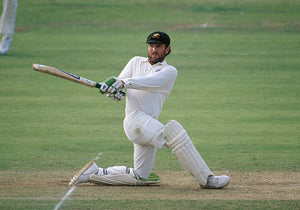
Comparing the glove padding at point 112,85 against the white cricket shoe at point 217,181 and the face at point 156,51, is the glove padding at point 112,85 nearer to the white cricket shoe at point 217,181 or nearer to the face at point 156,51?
the face at point 156,51

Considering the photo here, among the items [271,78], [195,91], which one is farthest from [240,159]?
[271,78]

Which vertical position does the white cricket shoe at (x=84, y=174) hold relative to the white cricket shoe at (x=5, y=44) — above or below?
below

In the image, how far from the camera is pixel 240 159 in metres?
8.64

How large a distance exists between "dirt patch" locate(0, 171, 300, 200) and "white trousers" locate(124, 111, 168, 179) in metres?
0.28

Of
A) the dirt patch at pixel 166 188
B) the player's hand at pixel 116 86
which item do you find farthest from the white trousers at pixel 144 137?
the player's hand at pixel 116 86

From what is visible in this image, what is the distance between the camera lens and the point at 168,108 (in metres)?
12.4

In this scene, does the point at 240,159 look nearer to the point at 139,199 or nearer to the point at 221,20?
the point at 139,199

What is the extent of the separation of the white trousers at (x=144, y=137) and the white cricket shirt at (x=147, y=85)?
0.40 ft

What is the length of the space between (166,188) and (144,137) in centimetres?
63

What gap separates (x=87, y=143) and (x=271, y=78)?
7059mm

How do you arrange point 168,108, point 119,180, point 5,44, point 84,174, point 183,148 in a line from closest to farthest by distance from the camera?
point 183,148 → point 84,174 → point 119,180 → point 168,108 → point 5,44

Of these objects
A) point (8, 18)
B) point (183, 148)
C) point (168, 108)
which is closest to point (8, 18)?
point (8, 18)

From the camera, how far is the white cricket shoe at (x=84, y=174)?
691 centimetres

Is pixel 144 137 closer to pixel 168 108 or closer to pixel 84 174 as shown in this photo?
pixel 84 174
